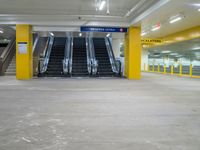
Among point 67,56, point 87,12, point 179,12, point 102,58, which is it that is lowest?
point 102,58

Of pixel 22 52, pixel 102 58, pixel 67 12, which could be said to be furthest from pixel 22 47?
pixel 102 58

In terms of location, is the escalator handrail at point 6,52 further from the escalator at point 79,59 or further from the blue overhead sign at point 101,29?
the blue overhead sign at point 101,29

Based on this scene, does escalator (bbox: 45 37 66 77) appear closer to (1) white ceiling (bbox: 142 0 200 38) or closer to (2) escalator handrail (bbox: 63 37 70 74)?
(2) escalator handrail (bbox: 63 37 70 74)

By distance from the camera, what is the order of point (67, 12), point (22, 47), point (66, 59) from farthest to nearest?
point (66, 59)
point (22, 47)
point (67, 12)

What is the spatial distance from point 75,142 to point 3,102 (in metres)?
3.57

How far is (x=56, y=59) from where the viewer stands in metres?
17.1

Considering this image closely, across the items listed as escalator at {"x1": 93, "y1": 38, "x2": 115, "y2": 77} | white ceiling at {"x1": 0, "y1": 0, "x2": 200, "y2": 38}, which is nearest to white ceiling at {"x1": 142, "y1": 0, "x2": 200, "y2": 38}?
white ceiling at {"x1": 0, "y1": 0, "x2": 200, "y2": 38}

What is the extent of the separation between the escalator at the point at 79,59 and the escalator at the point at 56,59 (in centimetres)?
96

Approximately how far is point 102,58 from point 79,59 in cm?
179

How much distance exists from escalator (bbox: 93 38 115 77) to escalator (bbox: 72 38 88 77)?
39.7 inches

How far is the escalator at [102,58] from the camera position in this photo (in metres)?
16.0

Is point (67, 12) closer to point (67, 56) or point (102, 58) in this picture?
point (67, 56)

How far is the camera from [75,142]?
9.75 feet

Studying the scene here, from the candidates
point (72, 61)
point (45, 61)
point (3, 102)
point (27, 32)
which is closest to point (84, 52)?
point (72, 61)
